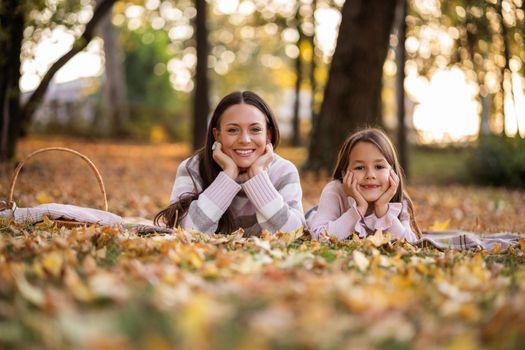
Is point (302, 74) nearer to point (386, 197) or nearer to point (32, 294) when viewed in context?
point (386, 197)

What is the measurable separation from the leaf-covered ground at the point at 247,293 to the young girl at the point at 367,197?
0.38 meters

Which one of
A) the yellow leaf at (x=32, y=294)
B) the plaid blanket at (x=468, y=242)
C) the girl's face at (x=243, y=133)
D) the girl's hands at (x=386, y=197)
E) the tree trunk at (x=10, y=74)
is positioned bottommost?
the plaid blanket at (x=468, y=242)

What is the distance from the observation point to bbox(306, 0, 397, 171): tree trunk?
945 cm

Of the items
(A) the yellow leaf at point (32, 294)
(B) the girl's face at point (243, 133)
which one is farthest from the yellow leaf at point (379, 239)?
(A) the yellow leaf at point (32, 294)

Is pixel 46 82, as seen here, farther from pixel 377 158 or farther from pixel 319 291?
pixel 319 291

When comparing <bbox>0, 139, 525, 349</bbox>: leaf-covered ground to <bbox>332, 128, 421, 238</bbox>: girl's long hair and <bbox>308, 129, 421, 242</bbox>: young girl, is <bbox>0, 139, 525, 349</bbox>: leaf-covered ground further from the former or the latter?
Result: <bbox>332, 128, 421, 238</bbox>: girl's long hair

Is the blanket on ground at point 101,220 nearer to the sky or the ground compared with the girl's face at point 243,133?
nearer to the ground

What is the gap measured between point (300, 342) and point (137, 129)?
72.9 feet

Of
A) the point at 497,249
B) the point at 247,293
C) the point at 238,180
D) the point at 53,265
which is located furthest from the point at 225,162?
the point at 247,293

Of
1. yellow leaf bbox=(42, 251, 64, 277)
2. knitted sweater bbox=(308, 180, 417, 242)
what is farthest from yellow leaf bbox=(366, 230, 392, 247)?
yellow leaf bbox=(42, 251, 64, 277)

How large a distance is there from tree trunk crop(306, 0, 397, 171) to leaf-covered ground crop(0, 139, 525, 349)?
5.96m

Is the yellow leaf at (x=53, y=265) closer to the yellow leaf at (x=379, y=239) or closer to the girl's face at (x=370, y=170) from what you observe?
the yellow leaf at (x=379, y=239)

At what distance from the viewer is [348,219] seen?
12.9 feet

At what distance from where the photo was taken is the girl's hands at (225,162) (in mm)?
4160
